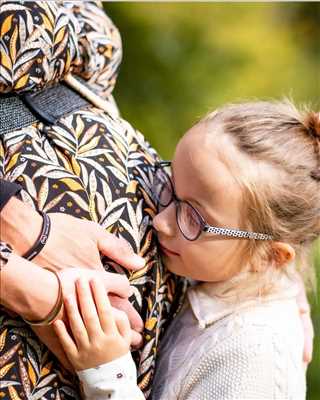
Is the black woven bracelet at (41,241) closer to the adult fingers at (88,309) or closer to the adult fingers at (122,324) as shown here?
the adult fingers at (88,309)

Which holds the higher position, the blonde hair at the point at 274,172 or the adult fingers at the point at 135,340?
the blonde hair at the point at 274,172

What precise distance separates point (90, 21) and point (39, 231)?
776 millimetres

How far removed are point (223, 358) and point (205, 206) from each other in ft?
1.20

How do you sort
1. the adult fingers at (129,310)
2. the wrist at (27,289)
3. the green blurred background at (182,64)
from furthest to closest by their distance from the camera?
the green blurred background at (182,64) → the adult fingers at (129,310) → the wrist at (27,289)

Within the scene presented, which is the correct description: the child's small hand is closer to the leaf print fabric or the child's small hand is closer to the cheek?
the leaf print fabric

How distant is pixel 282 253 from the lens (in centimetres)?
193

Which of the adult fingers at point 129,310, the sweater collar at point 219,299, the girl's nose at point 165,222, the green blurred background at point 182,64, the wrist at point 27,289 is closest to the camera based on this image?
the wrist at point 27,289

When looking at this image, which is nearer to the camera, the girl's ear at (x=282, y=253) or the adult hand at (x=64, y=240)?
the adult hand at (x=64, y=240)

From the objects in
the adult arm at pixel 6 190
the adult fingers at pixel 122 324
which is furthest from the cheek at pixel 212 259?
the adult arm at pixel 6 190

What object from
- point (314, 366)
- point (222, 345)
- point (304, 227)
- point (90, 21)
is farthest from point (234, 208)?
point (314, 366)

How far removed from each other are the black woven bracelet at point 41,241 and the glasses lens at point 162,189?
1.29ft

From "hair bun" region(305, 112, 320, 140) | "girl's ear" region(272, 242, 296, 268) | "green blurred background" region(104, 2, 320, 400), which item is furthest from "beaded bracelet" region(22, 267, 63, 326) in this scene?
"green blurred background" region(104, 2, 320, 400)

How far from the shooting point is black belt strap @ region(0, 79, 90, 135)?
1766mm

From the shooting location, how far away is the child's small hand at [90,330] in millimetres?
1647
